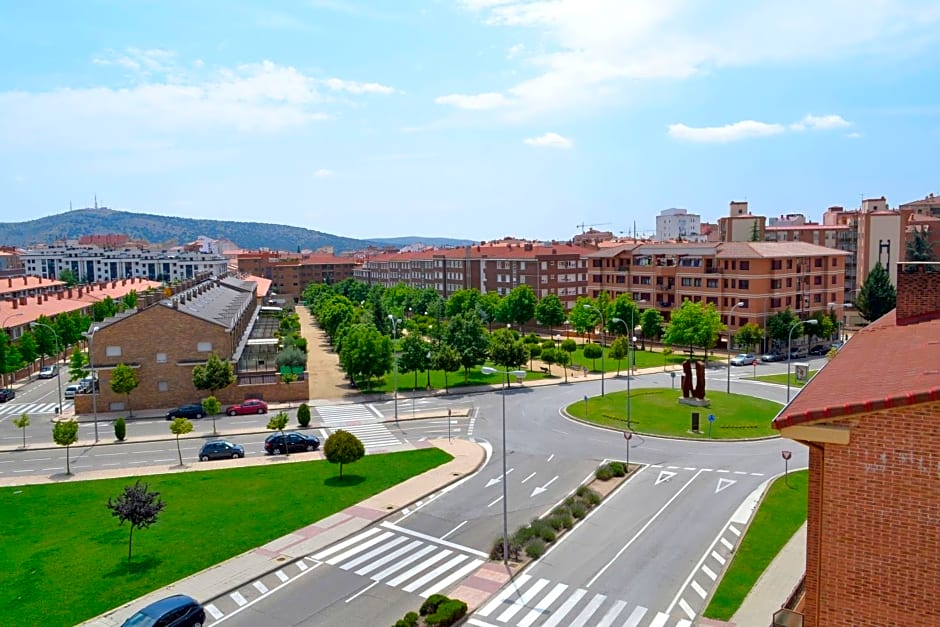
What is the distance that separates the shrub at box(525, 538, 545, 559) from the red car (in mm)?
30810

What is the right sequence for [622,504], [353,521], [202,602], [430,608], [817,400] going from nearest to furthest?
1. [817,400]
2. [430,608]
3. [202,602]
4. [353,521]
5. [622,504]

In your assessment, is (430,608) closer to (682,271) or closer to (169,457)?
Result: (169,457)

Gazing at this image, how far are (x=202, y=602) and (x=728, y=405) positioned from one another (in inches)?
1490

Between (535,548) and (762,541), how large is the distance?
850cm

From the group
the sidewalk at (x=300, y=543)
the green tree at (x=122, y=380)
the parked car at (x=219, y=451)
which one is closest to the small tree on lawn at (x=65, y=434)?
the sidewalk at (x=300, y=543)

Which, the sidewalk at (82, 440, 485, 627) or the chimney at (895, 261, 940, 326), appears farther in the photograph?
the sidewalk at (82, 440, 485, 627)

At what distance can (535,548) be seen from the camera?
25.7 meters

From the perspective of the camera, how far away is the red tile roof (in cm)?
835

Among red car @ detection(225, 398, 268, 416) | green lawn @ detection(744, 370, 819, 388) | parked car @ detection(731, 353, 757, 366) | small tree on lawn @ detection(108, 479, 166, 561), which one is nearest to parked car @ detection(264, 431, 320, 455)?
red car @ detection(225, 398, 268, 416)

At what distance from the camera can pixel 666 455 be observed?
128ft

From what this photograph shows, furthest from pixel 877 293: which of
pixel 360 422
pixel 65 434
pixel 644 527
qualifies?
pixel 65 434

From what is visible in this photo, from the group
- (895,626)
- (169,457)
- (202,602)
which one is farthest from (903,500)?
(169,457)

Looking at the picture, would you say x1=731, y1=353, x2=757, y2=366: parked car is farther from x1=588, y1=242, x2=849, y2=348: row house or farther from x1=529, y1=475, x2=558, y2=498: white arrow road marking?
x1=529, y1=475, x2=558, y2=498: white arrow road marking

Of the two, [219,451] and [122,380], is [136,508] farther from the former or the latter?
[122,380]
